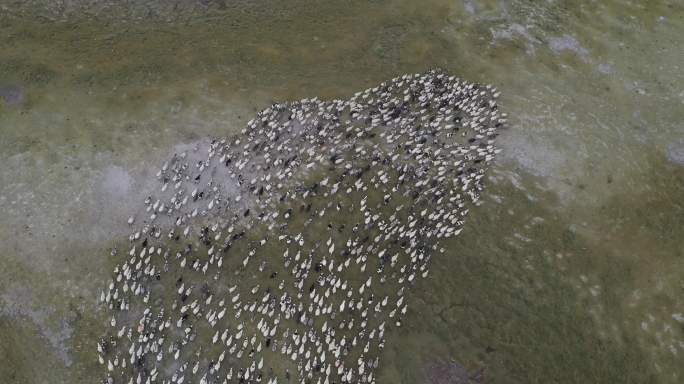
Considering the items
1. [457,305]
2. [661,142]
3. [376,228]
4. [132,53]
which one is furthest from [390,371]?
[132,53]

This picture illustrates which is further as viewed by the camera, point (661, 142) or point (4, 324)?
point (661, 142)

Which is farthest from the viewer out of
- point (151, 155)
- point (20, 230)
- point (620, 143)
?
point (620, 143)

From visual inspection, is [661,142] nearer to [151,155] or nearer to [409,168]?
[409,168]

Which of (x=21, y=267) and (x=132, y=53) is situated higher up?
(x=132, y=53)

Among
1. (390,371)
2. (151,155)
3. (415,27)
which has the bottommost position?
(390,371)

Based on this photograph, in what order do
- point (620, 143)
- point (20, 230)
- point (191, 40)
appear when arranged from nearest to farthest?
point (20, 230) < point (620, 143) < point (191, 40)

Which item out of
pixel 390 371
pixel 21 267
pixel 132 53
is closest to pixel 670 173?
pixel 390 371
